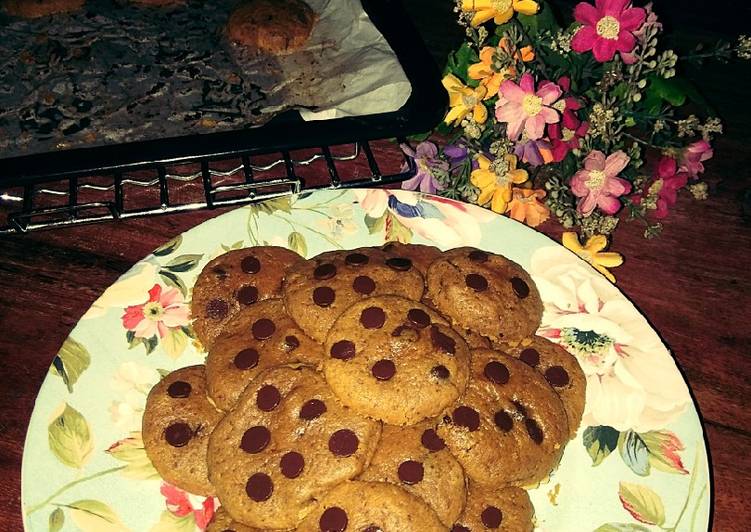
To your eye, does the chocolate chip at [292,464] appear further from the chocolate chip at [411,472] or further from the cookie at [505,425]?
the cookie at [505,425]

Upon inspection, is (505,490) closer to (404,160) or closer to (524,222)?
(524,222)

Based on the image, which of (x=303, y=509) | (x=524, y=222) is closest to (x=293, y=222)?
(x=524, y=222)

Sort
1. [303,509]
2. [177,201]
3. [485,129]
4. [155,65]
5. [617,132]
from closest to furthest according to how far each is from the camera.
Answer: [303,509]
[617,132]
[485,129]
[177,201]
[155,65]

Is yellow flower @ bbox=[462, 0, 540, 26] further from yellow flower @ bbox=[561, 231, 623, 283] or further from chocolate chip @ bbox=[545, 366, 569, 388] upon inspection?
chocolate chip @ bbox=[545, 366, 569, 388]

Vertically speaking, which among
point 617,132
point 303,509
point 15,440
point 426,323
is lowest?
point 15,440

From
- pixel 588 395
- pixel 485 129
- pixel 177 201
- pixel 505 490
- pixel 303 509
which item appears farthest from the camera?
pixel 177 201

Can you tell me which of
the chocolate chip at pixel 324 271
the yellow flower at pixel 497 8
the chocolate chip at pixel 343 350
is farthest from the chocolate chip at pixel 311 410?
the yellow flower at pixel 497 8

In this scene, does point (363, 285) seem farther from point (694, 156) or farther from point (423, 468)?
point (694, 156)
